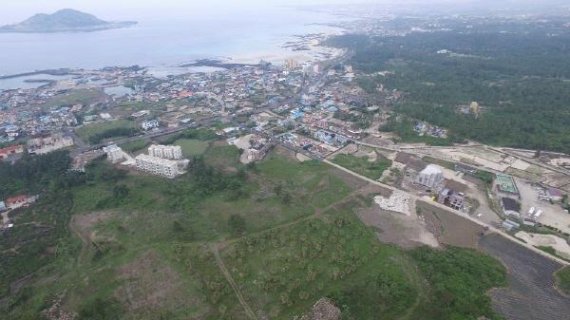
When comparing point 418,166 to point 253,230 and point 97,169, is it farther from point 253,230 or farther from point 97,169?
point 97,169

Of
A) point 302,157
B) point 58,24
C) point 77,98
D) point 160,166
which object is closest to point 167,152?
point 160,166

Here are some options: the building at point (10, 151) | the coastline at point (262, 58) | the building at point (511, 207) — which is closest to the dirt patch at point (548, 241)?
the building at point (511, 207)

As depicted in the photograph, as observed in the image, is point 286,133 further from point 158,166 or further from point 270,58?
point 270,58

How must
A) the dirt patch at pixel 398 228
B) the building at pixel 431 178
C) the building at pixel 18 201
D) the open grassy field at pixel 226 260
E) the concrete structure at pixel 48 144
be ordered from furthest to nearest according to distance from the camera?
the concrete structure at pixel 48 144
the building at pixel 431 178
the building at pixel 18 201
the dirt patch at pixel 398 228
the open grassy field at pixel 226 260

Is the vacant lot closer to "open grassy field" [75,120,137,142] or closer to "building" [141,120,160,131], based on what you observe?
"building" [141,120,160,131]

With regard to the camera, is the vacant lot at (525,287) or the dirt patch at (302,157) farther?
the dirt patch at (302,157)

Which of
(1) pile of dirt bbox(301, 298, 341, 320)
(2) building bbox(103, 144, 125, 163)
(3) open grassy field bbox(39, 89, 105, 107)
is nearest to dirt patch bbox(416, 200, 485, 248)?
(1) pile of dirt bbox(301, 298, 341, 320)

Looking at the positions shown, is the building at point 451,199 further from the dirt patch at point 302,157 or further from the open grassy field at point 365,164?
the dirt patch at point 302,157

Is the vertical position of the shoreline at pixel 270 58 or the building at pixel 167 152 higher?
the shoreline at pixel 270 58
